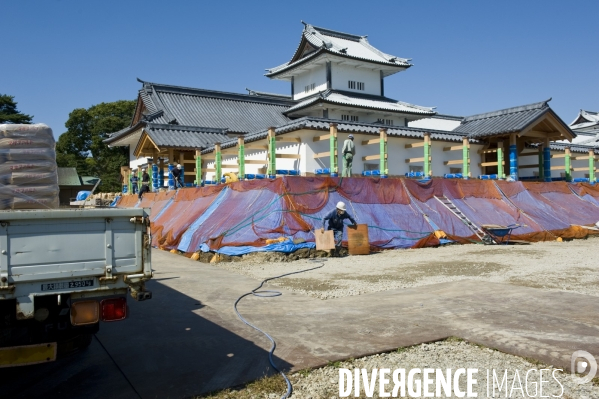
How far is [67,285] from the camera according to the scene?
361 cm

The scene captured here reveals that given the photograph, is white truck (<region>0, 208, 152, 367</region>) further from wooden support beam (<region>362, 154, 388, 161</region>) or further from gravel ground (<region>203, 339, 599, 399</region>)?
wooden support beam (<region>362, 154, 388, 161</region>)

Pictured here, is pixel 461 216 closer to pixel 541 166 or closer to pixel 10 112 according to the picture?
pixel 541 166

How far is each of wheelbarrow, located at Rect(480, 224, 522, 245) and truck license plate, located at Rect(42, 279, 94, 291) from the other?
13.2 meters

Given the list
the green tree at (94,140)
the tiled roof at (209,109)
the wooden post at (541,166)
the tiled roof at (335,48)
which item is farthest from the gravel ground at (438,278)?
the green tree at (94,140)

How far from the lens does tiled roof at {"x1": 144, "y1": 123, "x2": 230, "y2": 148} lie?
23359 mm

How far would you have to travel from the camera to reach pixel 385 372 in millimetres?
4395

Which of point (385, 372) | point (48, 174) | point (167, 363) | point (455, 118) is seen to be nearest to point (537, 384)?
point (385, 372)

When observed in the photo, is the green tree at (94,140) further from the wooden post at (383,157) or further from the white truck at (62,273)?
the white truck at (62,273)

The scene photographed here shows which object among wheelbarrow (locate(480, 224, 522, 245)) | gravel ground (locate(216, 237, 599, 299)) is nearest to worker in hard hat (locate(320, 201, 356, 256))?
gravel ground (locate(216, 237, 599, 299))


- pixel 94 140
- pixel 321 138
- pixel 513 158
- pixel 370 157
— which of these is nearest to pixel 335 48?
pixel 370 157

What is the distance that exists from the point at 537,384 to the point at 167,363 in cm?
337

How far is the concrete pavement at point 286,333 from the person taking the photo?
4.35 meters

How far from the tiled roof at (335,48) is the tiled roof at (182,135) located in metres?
8.48

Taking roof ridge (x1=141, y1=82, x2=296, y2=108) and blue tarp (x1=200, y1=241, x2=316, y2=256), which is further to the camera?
roof ridge (x1=141, y1=82, x2=296, y2=108)
